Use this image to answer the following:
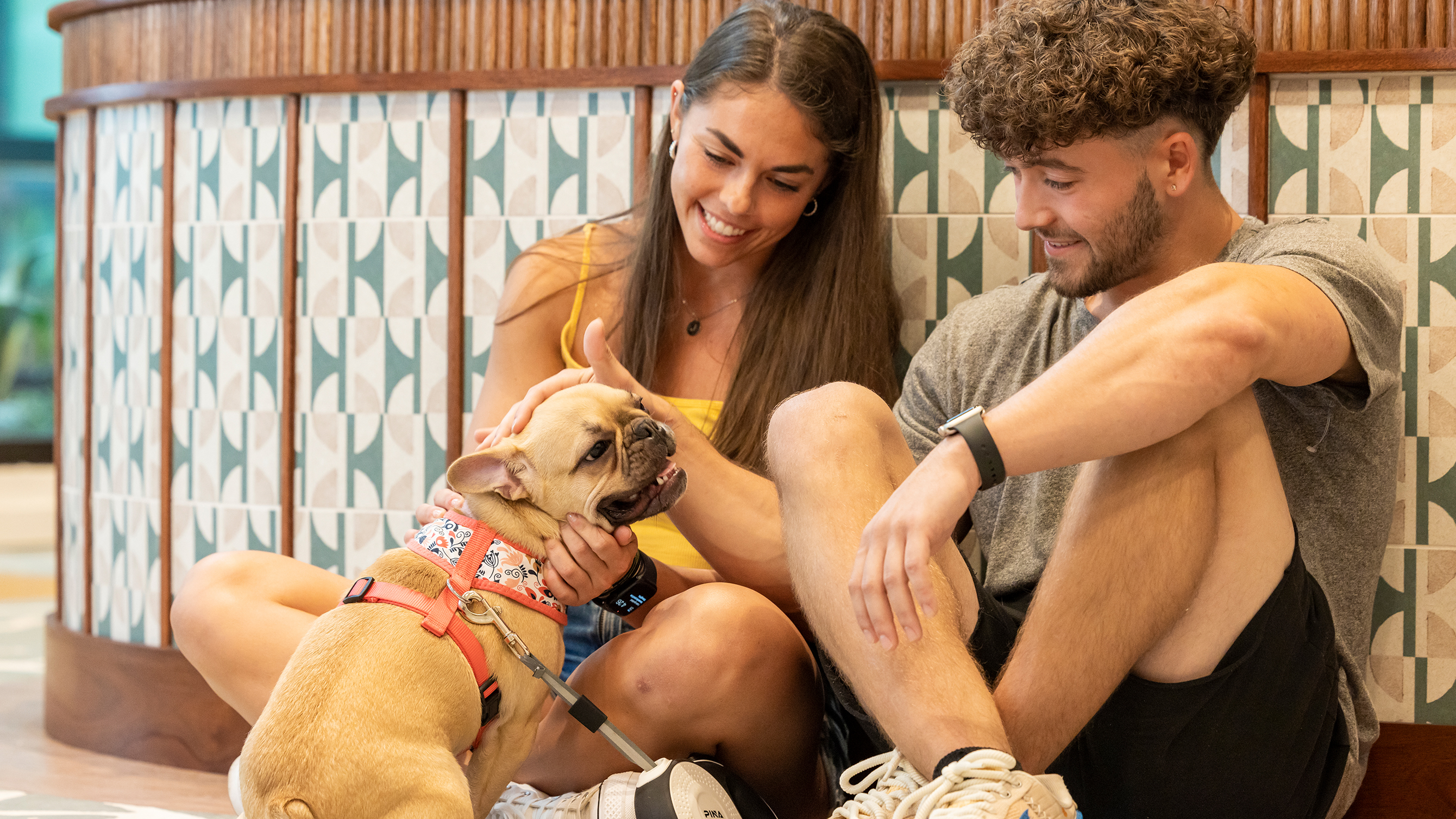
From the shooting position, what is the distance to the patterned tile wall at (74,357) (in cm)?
238

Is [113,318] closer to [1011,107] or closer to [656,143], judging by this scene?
[656,143]

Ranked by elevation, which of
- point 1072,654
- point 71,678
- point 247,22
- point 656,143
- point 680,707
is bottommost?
point 71,678

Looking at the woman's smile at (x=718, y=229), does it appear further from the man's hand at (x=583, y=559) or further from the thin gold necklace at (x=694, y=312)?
the man's hand at (x=583, y=559)

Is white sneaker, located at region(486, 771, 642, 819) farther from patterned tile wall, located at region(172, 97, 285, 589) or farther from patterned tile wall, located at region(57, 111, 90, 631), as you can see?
patterned tile wall, located at region(57, 111, 90, 631)

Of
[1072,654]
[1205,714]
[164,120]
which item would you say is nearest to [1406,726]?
[1205,714]

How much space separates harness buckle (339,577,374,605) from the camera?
1.38m

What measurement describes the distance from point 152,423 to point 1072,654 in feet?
6.32

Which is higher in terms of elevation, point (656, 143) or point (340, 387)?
point (656, 143)

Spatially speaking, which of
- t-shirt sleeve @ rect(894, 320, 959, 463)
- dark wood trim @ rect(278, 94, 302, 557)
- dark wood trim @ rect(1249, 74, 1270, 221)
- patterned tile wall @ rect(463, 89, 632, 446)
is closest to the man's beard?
t-shirt sleeve @ rect(894, 320, 959, 463)

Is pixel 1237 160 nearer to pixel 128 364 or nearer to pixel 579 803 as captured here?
pixel 579 803

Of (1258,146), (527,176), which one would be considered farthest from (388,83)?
(1258,146)

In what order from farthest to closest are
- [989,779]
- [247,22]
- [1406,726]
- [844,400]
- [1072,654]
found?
[247,22], [1406,726], [844,400], [1072,654], [989,779]

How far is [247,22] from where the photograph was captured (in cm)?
221

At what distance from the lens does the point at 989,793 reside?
1.13 meters
